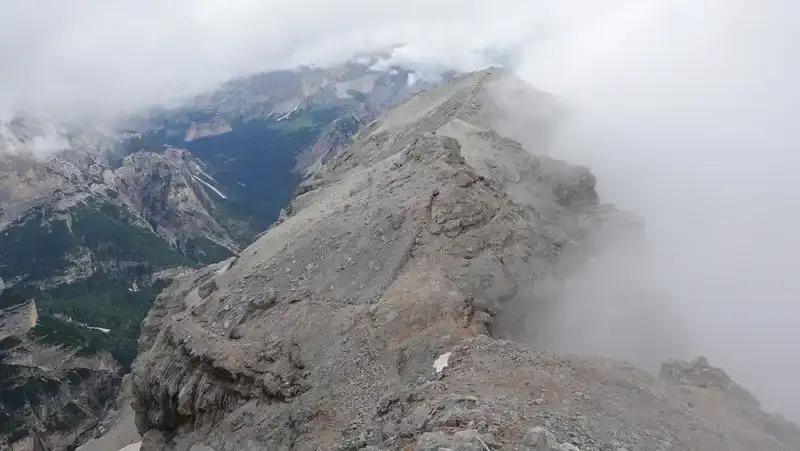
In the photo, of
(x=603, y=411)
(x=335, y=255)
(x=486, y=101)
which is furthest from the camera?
(x=486, y=101)

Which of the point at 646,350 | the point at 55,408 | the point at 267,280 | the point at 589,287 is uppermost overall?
the point at 267,280

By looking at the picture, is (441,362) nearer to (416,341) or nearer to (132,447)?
(416,341)

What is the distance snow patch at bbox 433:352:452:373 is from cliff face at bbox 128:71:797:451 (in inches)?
5.1

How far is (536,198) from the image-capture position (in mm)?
65125

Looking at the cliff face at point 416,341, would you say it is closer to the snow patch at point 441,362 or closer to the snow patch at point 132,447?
the snow patch at point 441,362

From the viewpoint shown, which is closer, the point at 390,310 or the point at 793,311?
the point at 390,310

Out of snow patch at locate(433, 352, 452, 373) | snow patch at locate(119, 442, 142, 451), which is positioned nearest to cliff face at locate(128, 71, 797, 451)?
snow patch at locate(433, 352, 452, 373)

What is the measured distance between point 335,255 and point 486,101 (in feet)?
155

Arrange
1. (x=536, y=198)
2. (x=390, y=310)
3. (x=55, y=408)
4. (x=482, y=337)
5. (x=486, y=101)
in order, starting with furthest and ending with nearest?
(x=55, y=408), (x=486, y=101), (x=536, y=198), (x=390, y=310), (x=482, y=337)

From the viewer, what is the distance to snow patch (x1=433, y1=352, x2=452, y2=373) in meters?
36.9

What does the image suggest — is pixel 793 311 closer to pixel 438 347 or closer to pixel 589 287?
pixel 589 287

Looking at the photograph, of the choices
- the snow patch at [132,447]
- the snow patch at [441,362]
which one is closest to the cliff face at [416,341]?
the snow patch at [441,362]

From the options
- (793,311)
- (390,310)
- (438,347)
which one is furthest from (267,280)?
(793,311)

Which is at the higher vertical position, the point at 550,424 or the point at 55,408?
the point at 550,424
